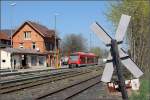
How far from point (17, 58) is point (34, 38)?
994 inches

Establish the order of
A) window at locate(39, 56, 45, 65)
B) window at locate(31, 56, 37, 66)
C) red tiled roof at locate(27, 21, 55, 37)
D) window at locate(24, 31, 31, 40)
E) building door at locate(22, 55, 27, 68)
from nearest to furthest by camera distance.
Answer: building door at locate(22, 55, 27, 68)
window at locate(31, 56, 37, 66)
window at locate(39, 56, 45, 65)
red tiled roof at locate(27, 21, 55, 37)
window at locate(24, 31, 31, 40)

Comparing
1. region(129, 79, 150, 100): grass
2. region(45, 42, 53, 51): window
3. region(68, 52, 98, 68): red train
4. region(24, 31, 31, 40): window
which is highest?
region(24, 31, 31, 40): window

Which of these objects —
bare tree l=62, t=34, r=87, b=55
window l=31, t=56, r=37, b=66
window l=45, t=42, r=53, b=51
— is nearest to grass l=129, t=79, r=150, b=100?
window l=31, t=56, r=37, b=66

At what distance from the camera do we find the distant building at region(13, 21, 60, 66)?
104 metres

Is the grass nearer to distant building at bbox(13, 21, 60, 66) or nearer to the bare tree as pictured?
distant building at bbox(13, 21, 60, 66)

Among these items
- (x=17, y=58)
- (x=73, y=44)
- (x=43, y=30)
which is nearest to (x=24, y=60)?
(x=17, y=58)

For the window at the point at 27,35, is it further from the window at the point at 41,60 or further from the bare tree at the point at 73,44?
the bare tree at the point at 73,44

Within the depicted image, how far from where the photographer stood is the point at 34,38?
347ft

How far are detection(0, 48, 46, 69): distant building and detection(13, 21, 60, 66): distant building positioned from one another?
1026 centimetres

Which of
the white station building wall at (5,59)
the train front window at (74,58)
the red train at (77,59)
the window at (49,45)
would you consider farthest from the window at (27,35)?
the train front window at (74,58)

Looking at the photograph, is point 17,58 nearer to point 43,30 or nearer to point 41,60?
point 41,60

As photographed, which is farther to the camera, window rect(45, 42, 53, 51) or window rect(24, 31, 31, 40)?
window rect(45, 42, 53, 51)

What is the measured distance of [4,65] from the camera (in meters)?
81.9

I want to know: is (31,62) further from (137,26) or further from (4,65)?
(137,26)
